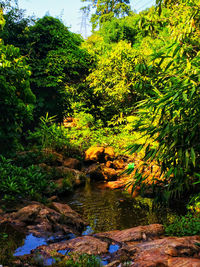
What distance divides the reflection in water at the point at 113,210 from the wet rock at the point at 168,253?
2339 mm

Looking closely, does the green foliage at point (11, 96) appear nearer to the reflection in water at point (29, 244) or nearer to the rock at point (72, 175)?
the reflection in water at point (29, 244)

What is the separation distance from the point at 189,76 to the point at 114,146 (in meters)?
8.94

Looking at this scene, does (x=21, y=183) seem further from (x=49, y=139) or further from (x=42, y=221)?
(x=49, y=139)

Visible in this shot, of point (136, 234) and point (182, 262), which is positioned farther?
point (136, 234)

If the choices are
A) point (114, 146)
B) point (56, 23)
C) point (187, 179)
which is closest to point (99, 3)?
point (56, 23)

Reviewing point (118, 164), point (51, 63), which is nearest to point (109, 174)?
point (118, 164)

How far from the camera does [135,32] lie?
73.1ft

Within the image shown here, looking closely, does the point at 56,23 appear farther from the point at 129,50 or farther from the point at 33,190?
the point at 33,190

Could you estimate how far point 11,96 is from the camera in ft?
13.7

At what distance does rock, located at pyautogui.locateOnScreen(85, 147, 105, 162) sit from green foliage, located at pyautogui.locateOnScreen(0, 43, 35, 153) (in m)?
6.95

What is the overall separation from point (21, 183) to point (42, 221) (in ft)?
7.43

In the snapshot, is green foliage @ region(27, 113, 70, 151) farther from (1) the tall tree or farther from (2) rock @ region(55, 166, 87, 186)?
(1) the tall tree

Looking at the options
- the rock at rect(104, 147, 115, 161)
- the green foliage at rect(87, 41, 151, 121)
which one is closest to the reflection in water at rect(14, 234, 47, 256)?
the rock at rect(104, 147, 115, 161)

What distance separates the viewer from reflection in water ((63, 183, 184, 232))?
231 inches
